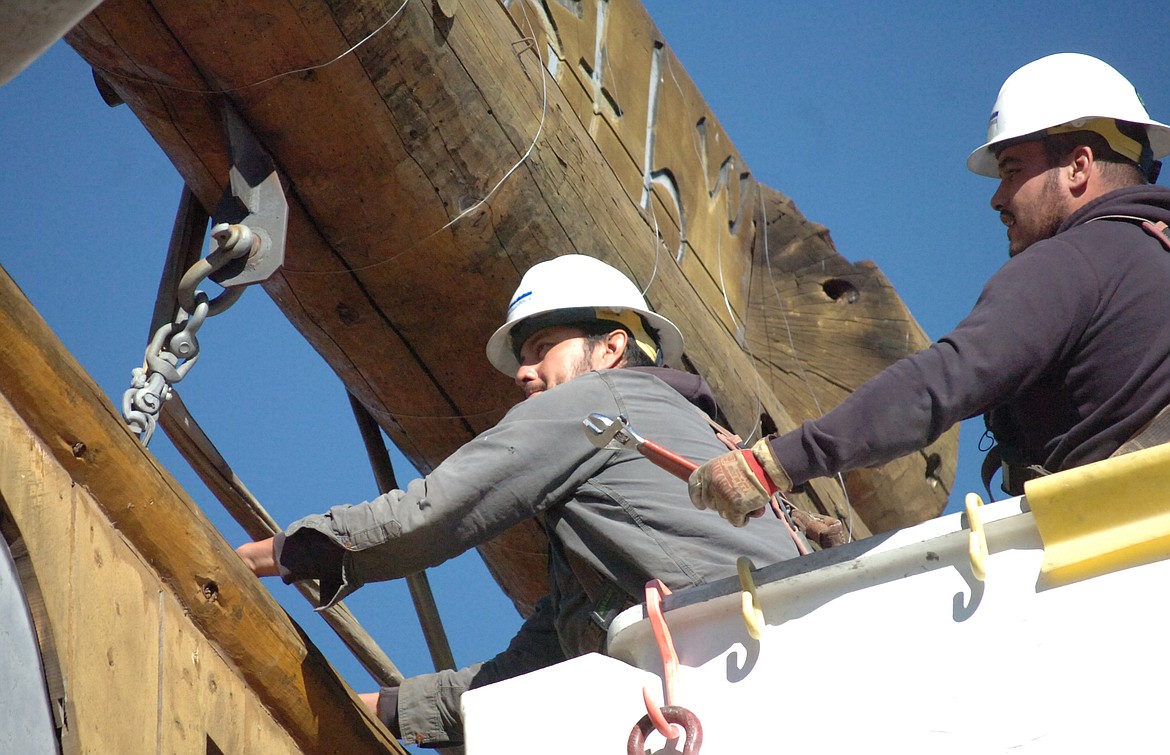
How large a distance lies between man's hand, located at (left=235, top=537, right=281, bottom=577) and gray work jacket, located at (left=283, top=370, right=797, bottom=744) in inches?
2.2

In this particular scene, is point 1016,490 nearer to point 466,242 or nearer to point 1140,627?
point 1140,627

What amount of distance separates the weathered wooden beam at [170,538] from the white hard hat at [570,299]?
3.74ft

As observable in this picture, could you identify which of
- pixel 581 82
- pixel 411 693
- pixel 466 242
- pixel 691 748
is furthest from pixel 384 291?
pixel 691 748

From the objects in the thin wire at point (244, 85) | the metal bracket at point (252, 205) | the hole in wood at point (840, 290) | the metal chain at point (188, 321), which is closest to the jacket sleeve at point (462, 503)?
the metal chain at point (188, 321)

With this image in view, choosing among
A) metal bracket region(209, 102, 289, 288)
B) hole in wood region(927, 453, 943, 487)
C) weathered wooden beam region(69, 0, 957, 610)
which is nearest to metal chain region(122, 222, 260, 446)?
metal bracket region(209, 102, 289, 288)

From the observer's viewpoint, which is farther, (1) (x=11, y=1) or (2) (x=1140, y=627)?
(2) (x=1140, y=627)

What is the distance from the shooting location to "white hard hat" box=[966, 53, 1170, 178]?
3.19m

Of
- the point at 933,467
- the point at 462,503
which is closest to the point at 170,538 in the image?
the point at 462,503

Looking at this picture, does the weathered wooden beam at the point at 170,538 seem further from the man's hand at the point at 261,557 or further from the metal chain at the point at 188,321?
the metal chain at the point at 188,321

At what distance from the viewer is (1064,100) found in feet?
10.5

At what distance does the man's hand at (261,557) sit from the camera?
3.27 metres

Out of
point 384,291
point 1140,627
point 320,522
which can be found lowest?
point 1140,627

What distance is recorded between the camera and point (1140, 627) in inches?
86.3

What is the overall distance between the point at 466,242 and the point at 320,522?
3.75ft
